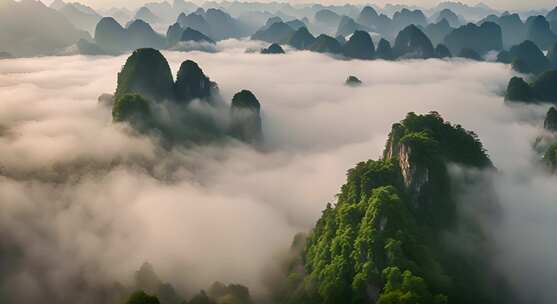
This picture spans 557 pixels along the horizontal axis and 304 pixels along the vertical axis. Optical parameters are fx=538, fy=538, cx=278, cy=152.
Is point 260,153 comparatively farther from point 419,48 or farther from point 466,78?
point 419,48

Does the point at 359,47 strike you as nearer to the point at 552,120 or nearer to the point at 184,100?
the point at 184,100

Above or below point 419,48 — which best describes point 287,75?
below

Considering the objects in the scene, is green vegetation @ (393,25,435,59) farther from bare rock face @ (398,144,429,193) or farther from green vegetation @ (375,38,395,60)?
bare rock face @ (398,144,429,193)

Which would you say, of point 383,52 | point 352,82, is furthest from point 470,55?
point 352,82

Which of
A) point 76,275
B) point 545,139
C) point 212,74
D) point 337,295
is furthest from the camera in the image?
point 212,74

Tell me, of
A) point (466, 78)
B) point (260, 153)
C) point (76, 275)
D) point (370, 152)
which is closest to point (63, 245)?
point (76, 275)

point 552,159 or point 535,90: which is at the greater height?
point 535,90

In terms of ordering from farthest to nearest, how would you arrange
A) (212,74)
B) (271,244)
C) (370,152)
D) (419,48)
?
(419,48) < (212,74) < (370,152) < (271,244)

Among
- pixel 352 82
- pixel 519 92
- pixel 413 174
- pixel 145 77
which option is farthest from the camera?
pixel 352 82

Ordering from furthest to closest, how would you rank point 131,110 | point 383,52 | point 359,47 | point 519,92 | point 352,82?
point 383,52
point 359,47
point 352,82
point 519,92
point 131,110
